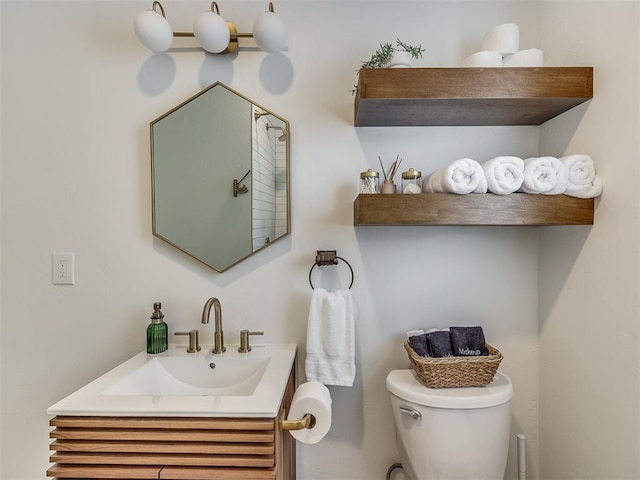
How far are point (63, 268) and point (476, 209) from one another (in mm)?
1528

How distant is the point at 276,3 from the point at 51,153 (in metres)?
1.04

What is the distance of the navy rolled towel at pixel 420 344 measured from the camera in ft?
4.21

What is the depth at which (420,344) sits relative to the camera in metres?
1.29

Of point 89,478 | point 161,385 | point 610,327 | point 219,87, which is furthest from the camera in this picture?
point 219,87

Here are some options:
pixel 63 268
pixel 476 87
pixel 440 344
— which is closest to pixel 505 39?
pixel 476 87

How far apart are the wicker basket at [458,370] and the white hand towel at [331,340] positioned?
0.80ft

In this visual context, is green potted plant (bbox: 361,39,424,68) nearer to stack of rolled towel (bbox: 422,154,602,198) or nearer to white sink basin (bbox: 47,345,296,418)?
stack of rolled towel (bbox: 422,154,602,198)

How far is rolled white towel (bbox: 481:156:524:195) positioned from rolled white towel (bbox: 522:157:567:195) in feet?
0.09

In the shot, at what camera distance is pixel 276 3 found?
1.47 m

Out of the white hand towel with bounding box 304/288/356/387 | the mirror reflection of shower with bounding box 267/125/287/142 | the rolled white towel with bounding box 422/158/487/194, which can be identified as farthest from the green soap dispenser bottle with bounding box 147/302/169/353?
the rolled white towel with bounding box 422/158/487/194

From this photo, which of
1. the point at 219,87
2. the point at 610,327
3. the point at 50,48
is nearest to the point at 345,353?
the point at 610,327

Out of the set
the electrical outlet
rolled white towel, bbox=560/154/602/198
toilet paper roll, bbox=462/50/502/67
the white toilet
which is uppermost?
toilet paper roll, bbox=462/50/502/67

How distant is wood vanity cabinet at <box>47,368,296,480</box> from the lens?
0.95 m

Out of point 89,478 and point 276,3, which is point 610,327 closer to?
point 89,478
